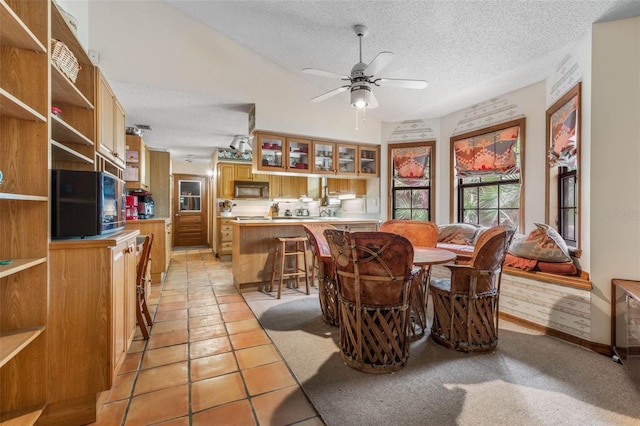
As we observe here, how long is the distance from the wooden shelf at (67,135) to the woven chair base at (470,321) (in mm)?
2826

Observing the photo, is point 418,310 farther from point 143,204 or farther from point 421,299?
point 143,204

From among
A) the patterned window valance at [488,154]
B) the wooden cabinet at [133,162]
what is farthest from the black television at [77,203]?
the patterned window valance at [488,154]

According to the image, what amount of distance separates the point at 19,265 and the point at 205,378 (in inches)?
47.7

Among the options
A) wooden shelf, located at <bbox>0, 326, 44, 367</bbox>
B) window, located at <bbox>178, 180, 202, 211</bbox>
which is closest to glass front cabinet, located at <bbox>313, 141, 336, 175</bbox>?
wooden shelf, located at <bbox>0, 326, 44, 367</bbox>

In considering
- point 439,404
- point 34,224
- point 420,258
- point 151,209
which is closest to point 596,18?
point 420,258

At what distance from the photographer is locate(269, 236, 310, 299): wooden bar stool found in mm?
3684

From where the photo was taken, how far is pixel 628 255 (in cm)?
218

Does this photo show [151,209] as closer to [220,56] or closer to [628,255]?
[220,56]

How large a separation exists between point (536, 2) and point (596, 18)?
0.49 meters

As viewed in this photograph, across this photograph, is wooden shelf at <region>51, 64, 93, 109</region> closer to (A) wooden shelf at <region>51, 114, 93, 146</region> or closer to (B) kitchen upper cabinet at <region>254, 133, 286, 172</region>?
(A) wooden shelf at <region>51, 114, 93, 146</region>

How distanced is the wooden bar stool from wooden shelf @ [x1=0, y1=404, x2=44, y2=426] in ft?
7.56

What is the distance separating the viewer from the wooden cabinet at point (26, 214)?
53.2 inches

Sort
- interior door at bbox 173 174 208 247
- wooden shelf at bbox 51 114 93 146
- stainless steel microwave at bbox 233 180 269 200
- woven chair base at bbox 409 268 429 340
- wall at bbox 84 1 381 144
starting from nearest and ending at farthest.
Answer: wooden shelf at bbox 51 114 93 146, woven chair base at bbox 409 268 429 340, wall at bbox 84 1 381 144, stainless steel microwave at bbox 233 180 269 200, interior door at bbox 173 174 208 247

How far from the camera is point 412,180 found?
4.67 meters
